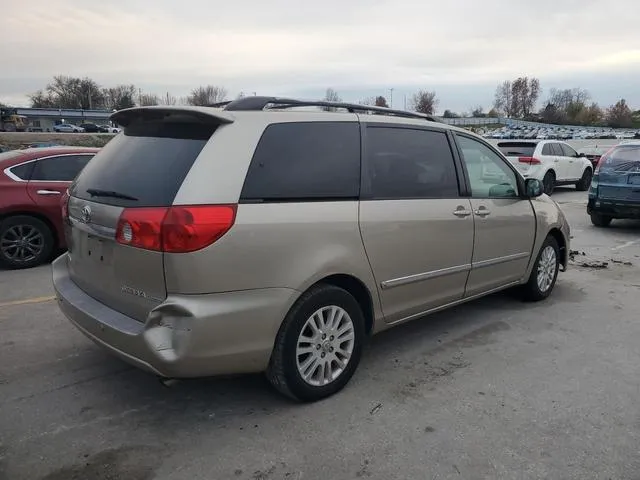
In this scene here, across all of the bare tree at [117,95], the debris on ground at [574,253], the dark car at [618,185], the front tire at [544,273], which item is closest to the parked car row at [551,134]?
the dark car at [618,185]

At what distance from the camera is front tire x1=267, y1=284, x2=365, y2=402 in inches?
127

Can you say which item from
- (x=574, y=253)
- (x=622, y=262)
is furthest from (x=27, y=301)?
(x=622, y=262)

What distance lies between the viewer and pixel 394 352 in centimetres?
430

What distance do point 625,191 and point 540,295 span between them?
5.55 meters

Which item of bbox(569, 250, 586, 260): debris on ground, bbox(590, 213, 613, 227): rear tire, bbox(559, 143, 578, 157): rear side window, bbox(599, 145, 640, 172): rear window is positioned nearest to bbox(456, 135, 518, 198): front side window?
bbox(569, 250, 586, 260): debris on ground

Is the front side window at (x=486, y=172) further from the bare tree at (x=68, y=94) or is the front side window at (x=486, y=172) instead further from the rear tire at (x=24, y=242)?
the bare tree at (x=68, y=94)

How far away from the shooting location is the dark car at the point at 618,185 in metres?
9.87

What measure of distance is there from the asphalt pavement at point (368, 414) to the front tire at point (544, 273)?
0.71 metres

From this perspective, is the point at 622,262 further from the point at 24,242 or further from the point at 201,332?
the point at 24,242

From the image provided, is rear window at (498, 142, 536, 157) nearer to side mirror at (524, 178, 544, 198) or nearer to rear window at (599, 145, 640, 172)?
rear window at (599, 145, 640, 172)

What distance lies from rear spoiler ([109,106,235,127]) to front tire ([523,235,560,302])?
12.1ft

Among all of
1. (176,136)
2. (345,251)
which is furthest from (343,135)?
(176,136)

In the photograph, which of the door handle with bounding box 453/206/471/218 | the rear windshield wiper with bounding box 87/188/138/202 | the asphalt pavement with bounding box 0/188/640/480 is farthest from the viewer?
the door handle with bounding box 453/206/471/218

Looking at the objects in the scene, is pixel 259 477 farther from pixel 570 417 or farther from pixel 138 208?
pixel 570 417
